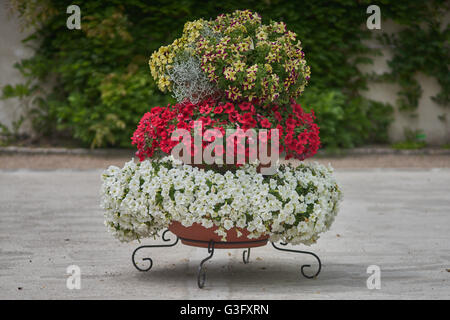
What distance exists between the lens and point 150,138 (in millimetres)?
4340

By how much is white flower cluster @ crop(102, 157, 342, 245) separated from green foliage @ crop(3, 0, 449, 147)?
6910 millimetres

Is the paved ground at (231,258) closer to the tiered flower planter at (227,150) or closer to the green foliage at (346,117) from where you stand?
the tiered flower planter at (227,150)

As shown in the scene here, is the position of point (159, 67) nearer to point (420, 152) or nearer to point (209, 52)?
point (209, 52)

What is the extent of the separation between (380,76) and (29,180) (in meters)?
6.64

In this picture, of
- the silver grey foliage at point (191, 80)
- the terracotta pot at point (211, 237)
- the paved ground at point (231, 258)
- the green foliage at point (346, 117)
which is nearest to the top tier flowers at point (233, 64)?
the silver grey foliage at point (191, 80)

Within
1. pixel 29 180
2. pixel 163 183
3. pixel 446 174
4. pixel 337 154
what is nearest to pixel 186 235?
pixel 163 183

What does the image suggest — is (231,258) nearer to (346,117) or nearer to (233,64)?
(233,64)

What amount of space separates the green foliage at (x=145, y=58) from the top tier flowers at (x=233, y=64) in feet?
22.0

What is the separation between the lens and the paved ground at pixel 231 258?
13.0 feet

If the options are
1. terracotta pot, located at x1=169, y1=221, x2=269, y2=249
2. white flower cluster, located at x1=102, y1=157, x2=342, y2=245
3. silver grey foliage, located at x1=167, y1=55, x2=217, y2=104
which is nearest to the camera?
white flower cluster, located at x1=102, y1=157, x2=342, y2=245

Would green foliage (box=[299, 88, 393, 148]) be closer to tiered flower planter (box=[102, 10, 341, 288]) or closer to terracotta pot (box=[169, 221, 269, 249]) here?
tiered flower planter (box=[102, 10, 341, 288])

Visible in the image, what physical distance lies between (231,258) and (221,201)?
46.8 inches

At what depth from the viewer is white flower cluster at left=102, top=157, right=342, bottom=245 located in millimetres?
3928

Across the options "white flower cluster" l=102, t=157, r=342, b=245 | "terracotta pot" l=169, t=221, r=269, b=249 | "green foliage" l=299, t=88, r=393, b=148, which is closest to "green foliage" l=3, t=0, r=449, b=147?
"green foliage" l=299, t=88, r=393, b=148
